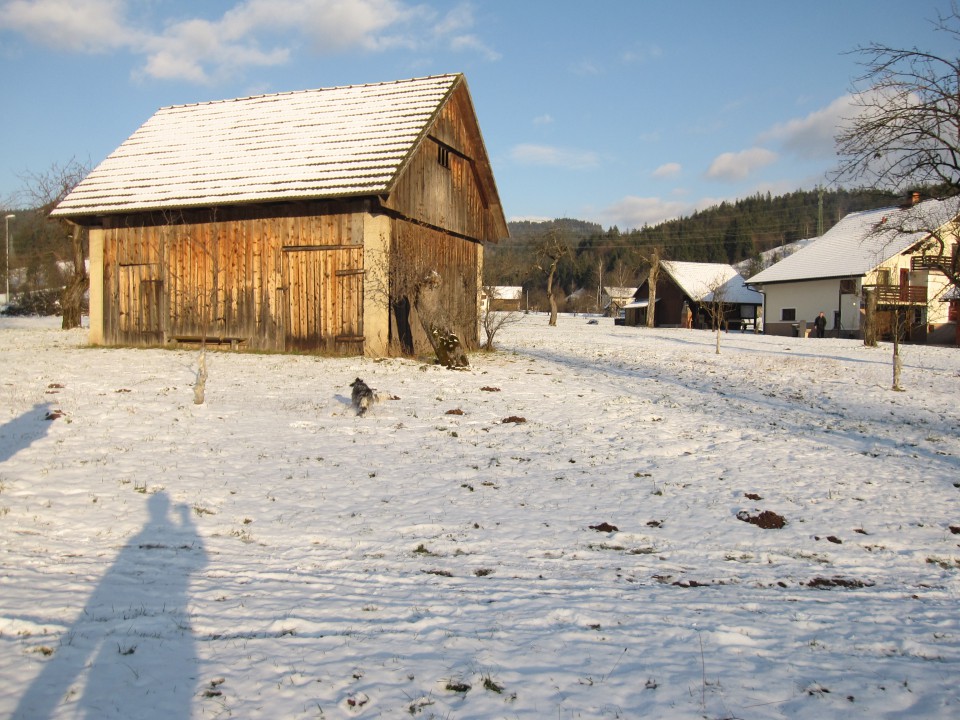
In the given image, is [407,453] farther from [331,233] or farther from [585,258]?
[585,258]

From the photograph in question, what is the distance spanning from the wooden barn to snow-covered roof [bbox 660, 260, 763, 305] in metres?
34.2

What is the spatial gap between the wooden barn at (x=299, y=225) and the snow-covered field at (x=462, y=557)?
5.23 metres

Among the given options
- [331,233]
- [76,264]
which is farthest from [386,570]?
[76,264]

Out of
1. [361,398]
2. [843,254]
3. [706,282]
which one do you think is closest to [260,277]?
[361,398]

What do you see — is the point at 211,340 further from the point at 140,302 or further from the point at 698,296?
the point at 698,296

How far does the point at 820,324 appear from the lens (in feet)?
129

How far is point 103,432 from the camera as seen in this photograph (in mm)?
9281

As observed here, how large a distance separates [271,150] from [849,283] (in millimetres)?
35493

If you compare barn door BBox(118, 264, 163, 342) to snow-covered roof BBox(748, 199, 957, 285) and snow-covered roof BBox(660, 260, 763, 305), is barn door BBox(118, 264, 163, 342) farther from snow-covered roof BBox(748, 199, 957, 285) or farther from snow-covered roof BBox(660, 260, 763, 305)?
snow-covered roof BBox(660, 260, 763, 305)

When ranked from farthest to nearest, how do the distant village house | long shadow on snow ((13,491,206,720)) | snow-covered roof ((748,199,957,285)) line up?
→ the distant village house, snow-covered roof ((748,199,957,285)), long shadow on snow ((13,491,206,720))

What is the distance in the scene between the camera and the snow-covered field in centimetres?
364

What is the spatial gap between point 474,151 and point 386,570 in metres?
19.0

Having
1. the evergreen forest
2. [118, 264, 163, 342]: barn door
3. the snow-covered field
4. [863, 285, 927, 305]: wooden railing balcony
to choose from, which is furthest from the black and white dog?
the evergreen forest

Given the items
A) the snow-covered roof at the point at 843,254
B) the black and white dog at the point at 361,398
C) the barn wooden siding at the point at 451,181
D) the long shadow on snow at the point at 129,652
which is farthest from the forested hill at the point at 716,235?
the long shadow on snow at the point at 129,652
